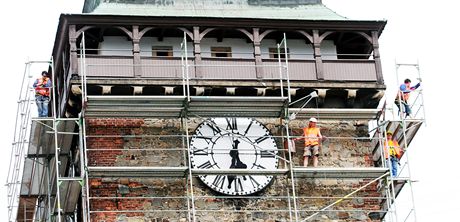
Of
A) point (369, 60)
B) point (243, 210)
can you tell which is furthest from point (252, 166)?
point (369, 60)

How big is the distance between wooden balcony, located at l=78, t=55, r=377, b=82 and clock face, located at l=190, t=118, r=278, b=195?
122 centimetres

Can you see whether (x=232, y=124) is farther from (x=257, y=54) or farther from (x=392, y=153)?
(x=392, y=153)

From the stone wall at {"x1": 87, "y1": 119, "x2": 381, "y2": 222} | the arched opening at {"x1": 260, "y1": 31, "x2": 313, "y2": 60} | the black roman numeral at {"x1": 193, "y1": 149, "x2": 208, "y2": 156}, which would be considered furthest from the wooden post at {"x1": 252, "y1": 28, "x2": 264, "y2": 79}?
the black roman numeral at {"x1": 193, "y1": 149, "x2": 208, "y2": 156}

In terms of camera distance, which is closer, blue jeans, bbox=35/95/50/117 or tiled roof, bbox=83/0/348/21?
blue jeans, bbox=35/95/50/117

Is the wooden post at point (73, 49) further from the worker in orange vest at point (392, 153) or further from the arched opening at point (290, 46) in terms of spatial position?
the worker in orange vest at point (392, 153)

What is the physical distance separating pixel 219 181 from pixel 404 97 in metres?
5.09

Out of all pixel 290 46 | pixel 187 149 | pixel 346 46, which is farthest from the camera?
pixel 346 46

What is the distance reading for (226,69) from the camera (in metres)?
42.1

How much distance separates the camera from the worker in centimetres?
4219

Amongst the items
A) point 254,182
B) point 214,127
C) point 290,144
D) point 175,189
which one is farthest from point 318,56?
point 175,189

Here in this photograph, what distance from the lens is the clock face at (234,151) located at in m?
41.0

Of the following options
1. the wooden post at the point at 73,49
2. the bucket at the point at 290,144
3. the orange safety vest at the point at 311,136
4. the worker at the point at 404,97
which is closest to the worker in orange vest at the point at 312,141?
the orange safety vest at the point at 311,136

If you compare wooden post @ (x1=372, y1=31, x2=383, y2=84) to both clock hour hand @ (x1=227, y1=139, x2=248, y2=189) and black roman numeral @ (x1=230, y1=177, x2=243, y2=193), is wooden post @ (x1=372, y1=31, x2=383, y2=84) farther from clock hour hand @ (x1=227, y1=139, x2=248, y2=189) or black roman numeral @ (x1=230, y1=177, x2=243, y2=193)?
black roman numeral @ (x1=230, y1=177, x2=243, y2=193)

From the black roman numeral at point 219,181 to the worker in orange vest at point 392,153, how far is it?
3946 millimetres
